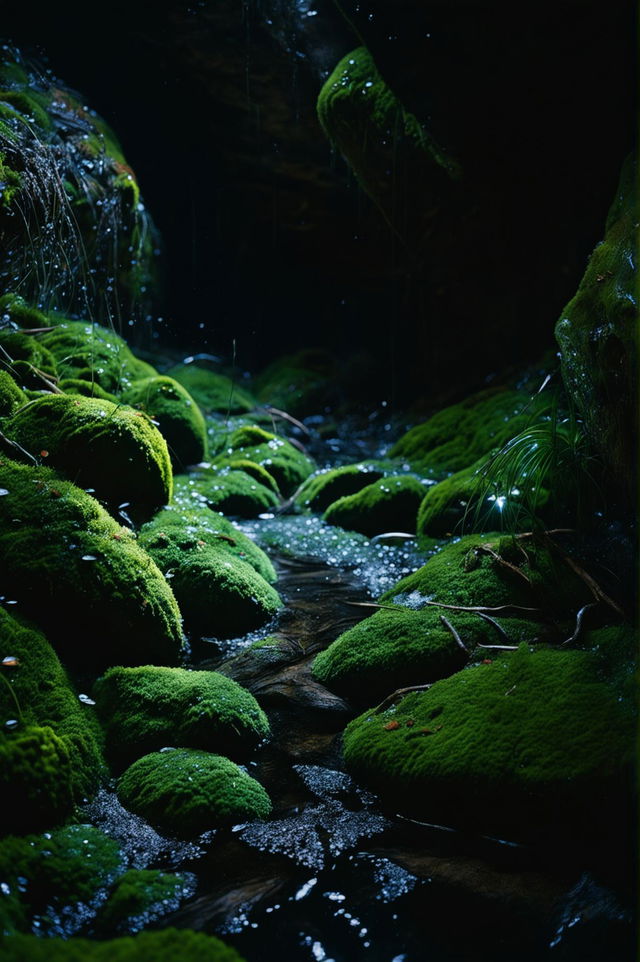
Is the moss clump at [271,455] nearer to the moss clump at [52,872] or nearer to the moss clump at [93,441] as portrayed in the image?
the moss clump at [93,441]

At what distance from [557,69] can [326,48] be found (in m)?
5.66

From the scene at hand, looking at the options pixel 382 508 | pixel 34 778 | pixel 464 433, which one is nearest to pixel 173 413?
pixel 382 508

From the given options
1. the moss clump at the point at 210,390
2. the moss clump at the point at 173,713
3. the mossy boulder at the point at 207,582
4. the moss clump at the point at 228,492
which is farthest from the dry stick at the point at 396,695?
the moss clump at the point at 210,390

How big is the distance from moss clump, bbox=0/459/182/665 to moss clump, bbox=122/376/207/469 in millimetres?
3212

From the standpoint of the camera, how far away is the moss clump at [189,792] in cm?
303

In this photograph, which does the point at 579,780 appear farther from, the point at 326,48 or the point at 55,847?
the point at 326,48

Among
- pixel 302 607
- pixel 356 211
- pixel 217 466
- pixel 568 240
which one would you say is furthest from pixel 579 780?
pixel 356 211

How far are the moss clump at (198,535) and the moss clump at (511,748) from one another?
227cm

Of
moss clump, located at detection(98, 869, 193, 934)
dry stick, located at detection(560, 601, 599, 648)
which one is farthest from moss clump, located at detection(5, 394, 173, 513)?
dry stick, located at detection(560, 601, 599, 648)

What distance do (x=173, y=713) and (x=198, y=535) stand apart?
220 cm

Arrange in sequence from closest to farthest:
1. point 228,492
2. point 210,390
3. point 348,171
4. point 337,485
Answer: point 228,492, point 337,485, point 348,171, point 210,390

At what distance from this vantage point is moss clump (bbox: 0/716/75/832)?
274 cm

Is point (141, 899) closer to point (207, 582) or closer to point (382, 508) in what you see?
point (207, 582)

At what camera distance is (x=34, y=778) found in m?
2.83
